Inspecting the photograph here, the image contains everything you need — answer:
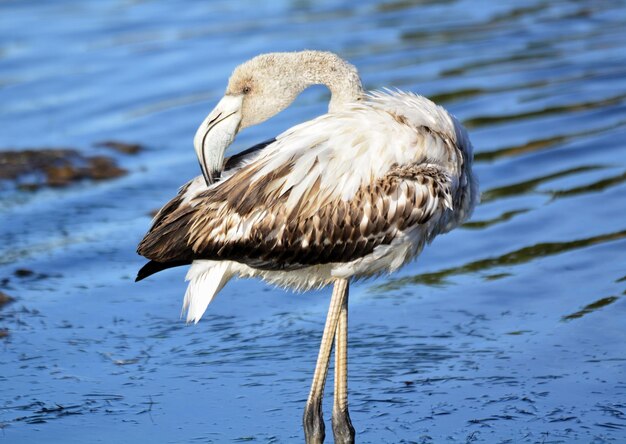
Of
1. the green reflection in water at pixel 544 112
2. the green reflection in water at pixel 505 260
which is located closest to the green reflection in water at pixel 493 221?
the green reflection in water at pixel 505 260

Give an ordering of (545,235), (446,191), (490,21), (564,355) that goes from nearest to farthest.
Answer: (446,191) < (564,355) < (545,235) < (490,21)

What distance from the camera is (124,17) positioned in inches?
649

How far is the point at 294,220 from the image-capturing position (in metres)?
5.75

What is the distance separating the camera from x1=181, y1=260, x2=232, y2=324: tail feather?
19.5 ft

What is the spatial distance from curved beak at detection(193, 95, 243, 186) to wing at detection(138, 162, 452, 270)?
138mm

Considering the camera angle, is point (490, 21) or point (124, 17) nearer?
point (490, 21)

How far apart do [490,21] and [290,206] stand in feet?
32.3

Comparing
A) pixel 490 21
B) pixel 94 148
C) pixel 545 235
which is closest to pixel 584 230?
pixel 545 235

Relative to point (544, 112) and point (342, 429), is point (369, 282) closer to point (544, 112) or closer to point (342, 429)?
point (342, 429)

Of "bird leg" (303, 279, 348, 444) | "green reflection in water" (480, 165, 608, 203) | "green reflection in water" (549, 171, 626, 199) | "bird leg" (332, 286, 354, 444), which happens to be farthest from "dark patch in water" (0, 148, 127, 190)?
"bird leg" (303, 279, 348, 444)

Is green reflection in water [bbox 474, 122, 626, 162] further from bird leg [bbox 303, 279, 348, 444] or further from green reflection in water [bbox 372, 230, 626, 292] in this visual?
bird leg [bbox 303, 279, 348, 444]

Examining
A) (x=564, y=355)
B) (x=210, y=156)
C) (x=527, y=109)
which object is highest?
(x=210, y=156)

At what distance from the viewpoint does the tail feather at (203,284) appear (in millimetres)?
5945

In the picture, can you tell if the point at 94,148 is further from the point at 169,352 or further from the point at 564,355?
the point at 564,355
